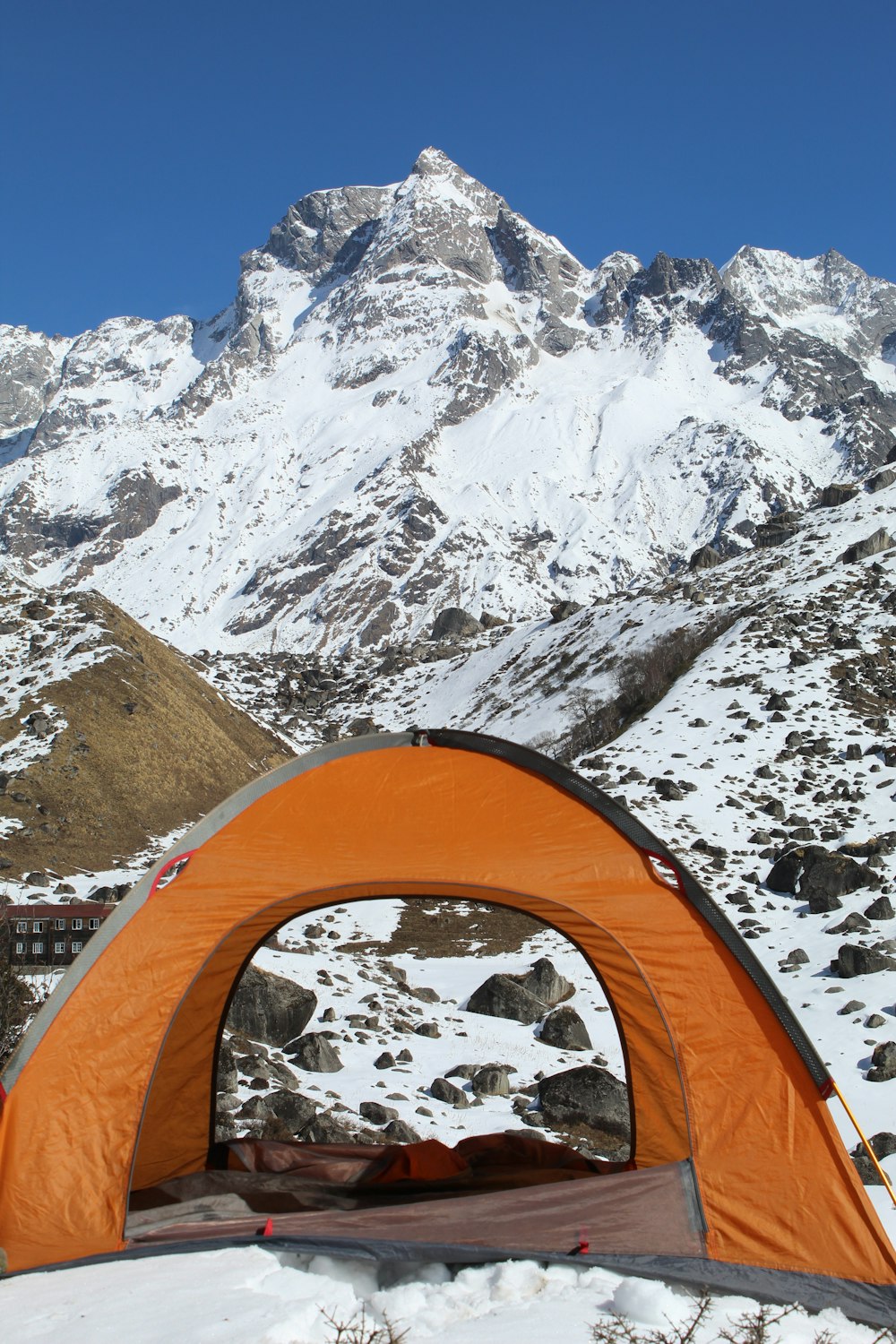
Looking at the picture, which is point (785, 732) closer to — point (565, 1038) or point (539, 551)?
point (565, 1038)

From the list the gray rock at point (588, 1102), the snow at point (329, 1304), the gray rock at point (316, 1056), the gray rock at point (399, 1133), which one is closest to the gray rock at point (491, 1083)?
the gray rock at point (588, 1102)

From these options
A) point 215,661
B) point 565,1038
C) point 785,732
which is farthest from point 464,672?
point 565,1038

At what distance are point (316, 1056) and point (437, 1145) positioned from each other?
152 inches

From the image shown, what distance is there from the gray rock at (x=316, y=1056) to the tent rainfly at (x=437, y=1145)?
139 inches

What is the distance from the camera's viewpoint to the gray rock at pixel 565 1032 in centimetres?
1189

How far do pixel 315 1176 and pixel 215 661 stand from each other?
230 ft

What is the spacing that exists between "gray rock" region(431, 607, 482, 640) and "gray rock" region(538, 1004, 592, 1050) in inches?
3101

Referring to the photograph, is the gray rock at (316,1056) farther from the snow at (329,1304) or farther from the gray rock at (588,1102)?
the snow at (329,1304)

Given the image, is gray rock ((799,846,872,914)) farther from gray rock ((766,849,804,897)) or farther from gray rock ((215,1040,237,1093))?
gray rock ((215,1040,237,1093))

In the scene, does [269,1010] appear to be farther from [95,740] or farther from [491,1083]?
[95,740]

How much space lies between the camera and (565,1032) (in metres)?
12.0

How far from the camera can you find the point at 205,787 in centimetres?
2948

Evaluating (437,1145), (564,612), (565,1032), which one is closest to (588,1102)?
(565,1032)

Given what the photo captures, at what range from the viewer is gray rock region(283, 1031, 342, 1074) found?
10.1 m
